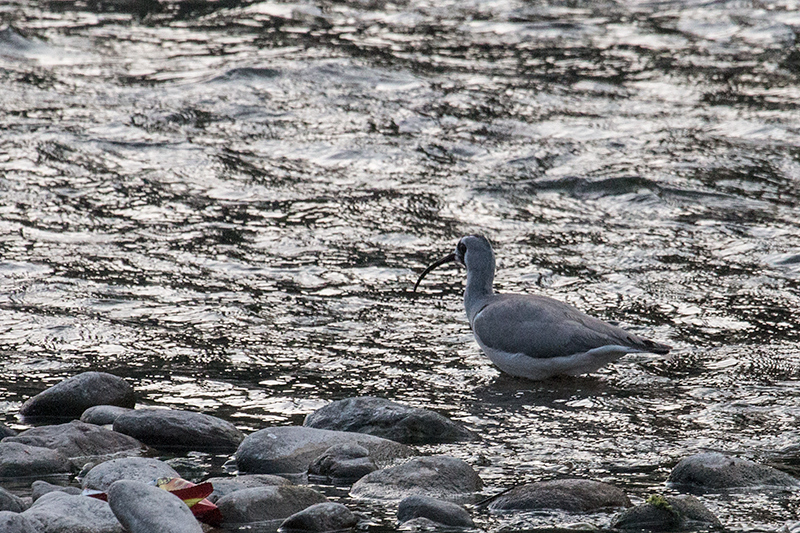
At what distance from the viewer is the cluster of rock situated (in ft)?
21.4

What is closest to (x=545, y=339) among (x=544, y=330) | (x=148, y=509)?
(x=544, y=330)

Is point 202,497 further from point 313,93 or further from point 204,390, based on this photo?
point 313,93

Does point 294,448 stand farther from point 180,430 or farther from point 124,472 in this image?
point 124,472

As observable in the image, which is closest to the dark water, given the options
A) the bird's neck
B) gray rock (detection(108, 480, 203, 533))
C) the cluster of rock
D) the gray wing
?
the cluster of rock

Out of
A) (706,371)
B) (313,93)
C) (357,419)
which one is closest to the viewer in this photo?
(357,419)

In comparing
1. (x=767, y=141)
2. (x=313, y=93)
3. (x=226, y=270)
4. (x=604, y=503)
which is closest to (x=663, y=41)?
(x=767, y=141)

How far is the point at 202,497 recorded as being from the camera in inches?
269

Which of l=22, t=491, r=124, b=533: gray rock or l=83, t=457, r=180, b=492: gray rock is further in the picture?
l=83, t=457, r=180, b=492: gray rock

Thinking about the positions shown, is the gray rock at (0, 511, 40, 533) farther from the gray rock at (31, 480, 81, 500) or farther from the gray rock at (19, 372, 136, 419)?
the gray rock at (19, 372, 136, 419)

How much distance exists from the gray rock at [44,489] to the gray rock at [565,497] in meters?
2.31

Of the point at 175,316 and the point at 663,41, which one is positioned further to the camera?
the point at 663,41

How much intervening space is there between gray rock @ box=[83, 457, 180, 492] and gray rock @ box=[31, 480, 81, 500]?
0.26 feet

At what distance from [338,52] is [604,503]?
46.3 ft

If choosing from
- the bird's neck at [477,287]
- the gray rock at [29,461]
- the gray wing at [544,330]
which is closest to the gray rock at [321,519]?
the gray rock at [29,461]
